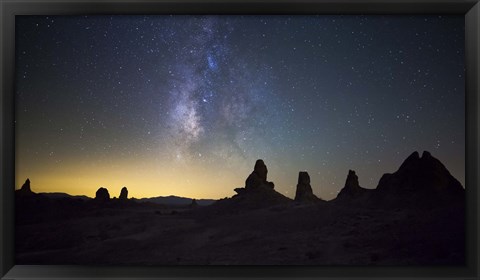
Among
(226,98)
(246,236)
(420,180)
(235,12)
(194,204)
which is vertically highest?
(235,12)

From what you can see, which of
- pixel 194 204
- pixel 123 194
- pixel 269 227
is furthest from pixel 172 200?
pixel 269 227

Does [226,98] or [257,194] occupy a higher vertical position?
[226,98]

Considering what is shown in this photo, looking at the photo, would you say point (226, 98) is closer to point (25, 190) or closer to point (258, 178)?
point (258, 178)

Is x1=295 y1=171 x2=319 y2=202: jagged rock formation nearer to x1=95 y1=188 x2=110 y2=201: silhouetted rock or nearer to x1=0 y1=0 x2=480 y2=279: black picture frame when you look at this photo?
x1=0 y1=0 x2=480 y2=279: black picture frame

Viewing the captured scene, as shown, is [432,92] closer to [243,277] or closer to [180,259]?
[243,277]

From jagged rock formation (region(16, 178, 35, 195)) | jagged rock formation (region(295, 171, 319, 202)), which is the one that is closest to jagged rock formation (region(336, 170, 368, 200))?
jagged rock formation (region(295, 171, 319, 202))

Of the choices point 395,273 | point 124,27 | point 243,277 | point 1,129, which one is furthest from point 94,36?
point 395,273
